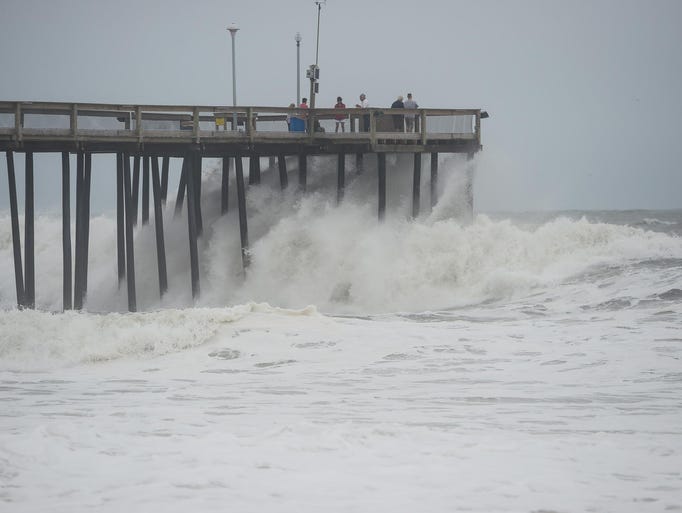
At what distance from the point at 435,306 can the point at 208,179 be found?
9900 millimetres

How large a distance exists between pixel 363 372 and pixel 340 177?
468 inches

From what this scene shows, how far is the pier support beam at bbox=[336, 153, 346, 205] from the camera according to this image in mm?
25625

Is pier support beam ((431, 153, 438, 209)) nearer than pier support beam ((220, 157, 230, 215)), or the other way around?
pier support beam ((431, 153, 438, 209))

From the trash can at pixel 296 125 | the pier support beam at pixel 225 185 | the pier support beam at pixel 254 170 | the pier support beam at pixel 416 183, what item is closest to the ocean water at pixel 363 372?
the pier support beam at pixel 254 170

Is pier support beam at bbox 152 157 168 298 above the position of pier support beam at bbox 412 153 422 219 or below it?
below

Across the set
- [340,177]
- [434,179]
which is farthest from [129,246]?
[434,179]

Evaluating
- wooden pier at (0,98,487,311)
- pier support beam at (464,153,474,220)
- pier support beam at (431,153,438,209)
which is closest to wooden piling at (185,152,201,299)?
wooden pier at (0,98,487,311)

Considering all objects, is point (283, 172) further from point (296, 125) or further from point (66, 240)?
point (66, 240)

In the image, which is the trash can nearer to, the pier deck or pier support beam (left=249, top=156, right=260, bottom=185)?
the pier deck

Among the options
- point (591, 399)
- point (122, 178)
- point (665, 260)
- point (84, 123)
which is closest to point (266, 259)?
point (122, 178)

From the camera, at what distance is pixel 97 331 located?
679 inches

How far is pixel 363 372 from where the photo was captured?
14.5 meters

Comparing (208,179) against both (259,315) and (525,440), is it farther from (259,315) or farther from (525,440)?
(525,440)

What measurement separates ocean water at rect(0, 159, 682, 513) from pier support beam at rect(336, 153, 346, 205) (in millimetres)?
365
